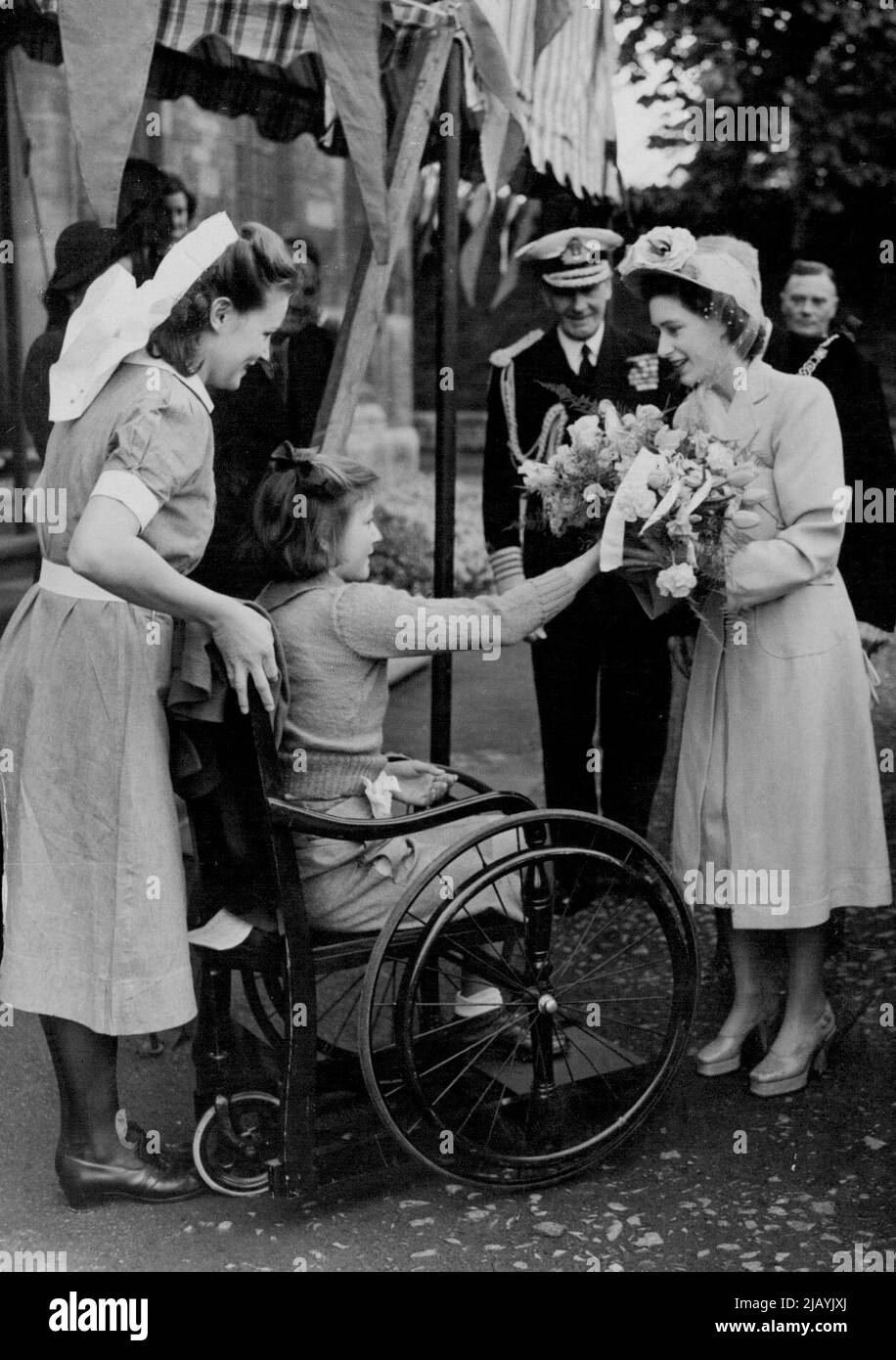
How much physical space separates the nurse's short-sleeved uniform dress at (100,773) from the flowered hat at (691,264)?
40.2 inches

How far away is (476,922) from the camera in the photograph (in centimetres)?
291

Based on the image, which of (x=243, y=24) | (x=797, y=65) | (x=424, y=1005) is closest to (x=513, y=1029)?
(x=424, y=1005)

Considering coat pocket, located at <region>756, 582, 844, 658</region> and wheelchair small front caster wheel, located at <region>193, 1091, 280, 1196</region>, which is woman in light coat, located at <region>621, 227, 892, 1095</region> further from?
wheelchair small front caster wheel, located at <region>193, 1091, 280, 1196</region>

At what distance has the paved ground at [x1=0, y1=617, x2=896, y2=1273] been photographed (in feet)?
9.20

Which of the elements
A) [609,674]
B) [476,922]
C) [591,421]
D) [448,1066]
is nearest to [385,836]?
[476,922]

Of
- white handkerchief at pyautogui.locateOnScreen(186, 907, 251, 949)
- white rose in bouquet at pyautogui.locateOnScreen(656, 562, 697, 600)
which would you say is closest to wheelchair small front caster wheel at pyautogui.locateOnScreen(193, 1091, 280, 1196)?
white handkerchief at pyautogui.locateOnScreen(186, 907, 251, 949)

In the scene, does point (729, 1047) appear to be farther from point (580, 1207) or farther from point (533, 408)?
point (533, 408)

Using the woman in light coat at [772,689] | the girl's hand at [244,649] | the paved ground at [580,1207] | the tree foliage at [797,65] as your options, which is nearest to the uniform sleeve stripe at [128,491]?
the girl's hand at [244,649]

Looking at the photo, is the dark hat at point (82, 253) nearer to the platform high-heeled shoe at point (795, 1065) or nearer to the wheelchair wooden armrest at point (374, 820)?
the wheelchair wooden armrest at point (374, 820)

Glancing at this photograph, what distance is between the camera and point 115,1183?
116 inches

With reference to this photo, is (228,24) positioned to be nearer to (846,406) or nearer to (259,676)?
(259,676)

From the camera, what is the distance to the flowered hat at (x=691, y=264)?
3162mm

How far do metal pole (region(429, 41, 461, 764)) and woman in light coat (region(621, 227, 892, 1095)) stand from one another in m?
0.55

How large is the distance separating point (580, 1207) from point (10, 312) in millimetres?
5654
